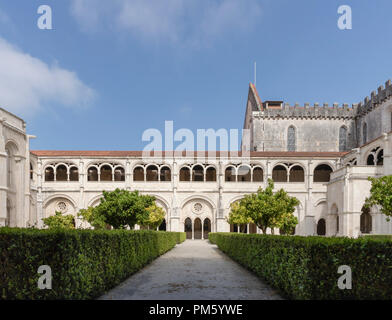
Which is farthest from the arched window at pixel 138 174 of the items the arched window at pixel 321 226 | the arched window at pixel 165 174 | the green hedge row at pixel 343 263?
the green hedge row at pixel 343 263

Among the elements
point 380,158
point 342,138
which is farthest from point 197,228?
point 342,138

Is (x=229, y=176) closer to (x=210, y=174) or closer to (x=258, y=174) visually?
(x=210, y=174)

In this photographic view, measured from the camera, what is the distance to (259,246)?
36.3 feet

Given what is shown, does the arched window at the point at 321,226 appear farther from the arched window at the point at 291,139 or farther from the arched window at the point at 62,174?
the arched window at the point at 62,174

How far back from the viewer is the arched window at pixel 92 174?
3841 cm

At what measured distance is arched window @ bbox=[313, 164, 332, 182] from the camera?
3766 cm

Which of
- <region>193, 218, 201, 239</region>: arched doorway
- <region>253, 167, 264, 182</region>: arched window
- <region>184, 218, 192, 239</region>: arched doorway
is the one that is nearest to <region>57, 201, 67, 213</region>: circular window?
<region>184, 218, 192, 239</region>: arched doorway

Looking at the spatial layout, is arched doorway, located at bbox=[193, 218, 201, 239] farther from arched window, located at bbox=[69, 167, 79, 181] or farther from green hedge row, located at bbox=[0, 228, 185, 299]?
green hedge row, located at bbox=[0, 228, 185, 299]

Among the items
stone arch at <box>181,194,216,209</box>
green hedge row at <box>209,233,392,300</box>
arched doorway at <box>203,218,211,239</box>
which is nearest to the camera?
green hedge row at <box>209,233,392,300</box>

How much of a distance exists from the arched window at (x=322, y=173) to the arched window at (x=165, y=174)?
56.6ft

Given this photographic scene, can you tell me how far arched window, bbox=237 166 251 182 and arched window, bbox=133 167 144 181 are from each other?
11651mm
